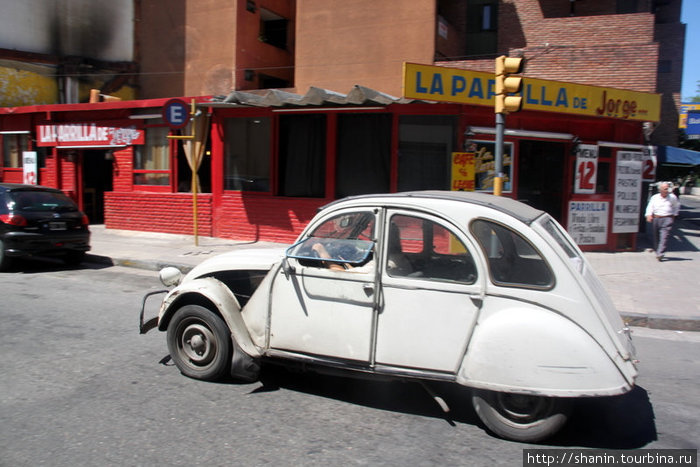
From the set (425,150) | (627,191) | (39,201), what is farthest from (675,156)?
(39,201)

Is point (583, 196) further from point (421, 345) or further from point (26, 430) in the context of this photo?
point (26, 430)

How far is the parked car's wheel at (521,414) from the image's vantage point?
3713 mm

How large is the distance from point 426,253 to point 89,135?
14403 mm

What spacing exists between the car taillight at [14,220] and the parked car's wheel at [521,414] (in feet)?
30.1

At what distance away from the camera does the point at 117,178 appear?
51.1ft

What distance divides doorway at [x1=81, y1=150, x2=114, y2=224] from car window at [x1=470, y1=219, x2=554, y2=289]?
16016 millimetres

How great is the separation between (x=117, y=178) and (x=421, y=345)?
13.9 m

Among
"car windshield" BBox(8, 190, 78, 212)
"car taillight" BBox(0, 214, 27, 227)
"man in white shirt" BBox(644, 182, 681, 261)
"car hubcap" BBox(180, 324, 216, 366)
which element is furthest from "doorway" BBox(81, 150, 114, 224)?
"man in white shirt" BBox(644, 182, 681, 261)

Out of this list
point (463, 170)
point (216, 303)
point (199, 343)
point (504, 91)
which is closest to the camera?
point (216, 303)

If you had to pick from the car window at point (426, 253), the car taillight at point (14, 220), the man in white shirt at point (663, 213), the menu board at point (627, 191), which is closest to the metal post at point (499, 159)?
the car window at point (426, 253)

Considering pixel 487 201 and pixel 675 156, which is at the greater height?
pixel 675 156

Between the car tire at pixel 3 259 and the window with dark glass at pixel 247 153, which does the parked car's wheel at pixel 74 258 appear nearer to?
the car tire at pixel 3 259

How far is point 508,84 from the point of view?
8133mm

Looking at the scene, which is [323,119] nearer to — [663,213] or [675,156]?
[663,213]
